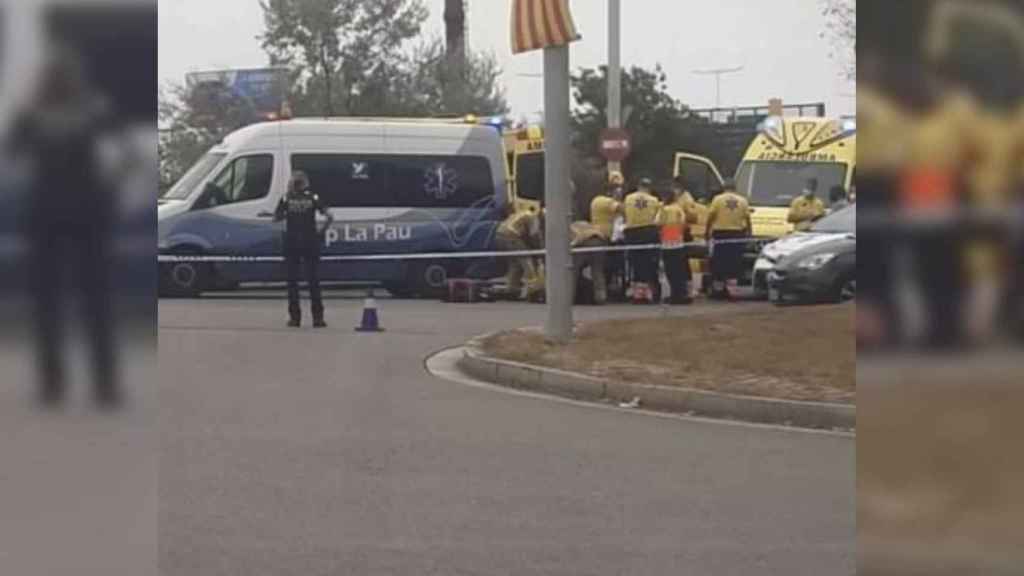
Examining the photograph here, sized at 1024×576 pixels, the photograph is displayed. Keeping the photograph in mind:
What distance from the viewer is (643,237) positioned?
60.6 feet

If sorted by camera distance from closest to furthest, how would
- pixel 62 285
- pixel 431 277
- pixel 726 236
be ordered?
pixel 62 285
pixel 726 236
pixel 431 277

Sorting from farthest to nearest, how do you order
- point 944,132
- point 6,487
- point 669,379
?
point 669,379, point 6,487, point 944,132

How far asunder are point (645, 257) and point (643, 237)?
29cm

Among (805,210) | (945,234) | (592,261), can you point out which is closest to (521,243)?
(592,261)

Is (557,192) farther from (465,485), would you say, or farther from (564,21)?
(465,485)

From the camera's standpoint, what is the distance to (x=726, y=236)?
1922 centimetres

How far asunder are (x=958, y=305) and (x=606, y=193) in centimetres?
1894

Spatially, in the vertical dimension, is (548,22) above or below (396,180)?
above

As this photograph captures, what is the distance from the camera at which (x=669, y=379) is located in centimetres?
1093

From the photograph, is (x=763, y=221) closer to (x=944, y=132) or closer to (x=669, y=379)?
(x=669, y=379)

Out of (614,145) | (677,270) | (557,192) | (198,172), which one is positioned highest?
(614,145)

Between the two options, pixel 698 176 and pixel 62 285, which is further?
pixel 698 176

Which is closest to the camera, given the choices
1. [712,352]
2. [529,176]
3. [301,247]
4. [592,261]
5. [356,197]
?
[712,352]

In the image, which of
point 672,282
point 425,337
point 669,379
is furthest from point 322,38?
point 669,379
